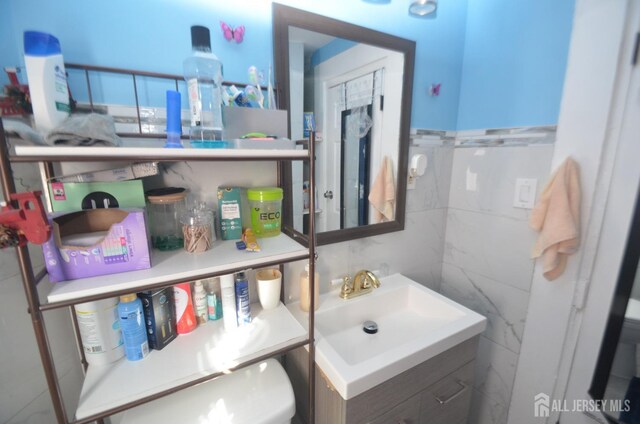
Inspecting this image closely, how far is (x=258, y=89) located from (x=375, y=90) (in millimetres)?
577

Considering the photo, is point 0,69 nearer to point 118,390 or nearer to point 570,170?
point 118,390

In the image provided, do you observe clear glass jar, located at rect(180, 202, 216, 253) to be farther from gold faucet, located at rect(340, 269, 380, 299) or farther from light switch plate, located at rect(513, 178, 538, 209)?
light switch plate, located at rect(513, 178, 538, 209)

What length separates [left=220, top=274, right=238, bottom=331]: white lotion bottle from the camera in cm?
87

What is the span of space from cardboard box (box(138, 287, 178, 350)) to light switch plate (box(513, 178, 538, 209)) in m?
1.43

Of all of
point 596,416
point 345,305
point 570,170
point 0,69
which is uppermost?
point 0,69

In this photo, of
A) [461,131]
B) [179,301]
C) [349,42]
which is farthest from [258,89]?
[461,131]

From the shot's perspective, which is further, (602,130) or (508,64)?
(508,64)

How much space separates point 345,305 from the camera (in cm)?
117

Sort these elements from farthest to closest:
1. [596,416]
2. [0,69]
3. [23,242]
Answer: [596,416], [0,69], [23,242]

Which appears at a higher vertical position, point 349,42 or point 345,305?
point 349,42

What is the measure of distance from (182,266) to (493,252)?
4.53 ft

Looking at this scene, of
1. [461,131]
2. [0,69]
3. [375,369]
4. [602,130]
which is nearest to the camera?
[0,69]

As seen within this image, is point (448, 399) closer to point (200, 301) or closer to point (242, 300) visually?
point (242, 300)

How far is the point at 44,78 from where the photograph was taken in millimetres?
583
